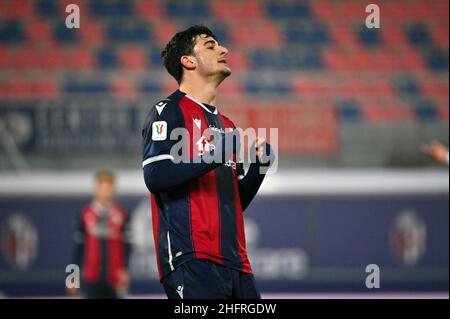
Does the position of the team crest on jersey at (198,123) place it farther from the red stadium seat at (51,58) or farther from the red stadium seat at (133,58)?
the red stadium seat at (133,58)

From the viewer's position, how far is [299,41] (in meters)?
12.7

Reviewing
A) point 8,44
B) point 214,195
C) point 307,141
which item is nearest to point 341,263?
point 307,141

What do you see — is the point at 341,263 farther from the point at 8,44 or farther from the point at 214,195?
the point at 214,195

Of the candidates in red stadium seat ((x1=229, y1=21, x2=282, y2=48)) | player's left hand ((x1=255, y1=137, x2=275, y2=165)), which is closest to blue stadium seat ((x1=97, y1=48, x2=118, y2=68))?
red stadium seat ((x1=229, y1=21, x2=282, y2=48))

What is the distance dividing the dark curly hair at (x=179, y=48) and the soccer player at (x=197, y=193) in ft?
0.09

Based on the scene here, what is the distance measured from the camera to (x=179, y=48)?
3.91m

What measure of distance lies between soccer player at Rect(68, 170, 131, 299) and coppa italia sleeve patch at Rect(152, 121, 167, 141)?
4943 mm

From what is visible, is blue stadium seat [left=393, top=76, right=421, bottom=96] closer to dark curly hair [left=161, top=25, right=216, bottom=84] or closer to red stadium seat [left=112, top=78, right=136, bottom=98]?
red stadium seat [left=112, top=78, right=136, bottom=98]

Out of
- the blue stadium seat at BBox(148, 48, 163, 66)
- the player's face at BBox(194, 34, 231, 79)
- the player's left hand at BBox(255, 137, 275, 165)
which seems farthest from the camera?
the blue stadium seat at BBox(148, 48, 163, 66)

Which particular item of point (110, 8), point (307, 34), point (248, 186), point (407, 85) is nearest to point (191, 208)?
point (248, 186)

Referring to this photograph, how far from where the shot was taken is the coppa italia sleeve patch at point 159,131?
359 cm

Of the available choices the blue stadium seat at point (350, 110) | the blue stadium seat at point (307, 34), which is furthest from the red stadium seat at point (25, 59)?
the blue stadium seat at point (350, 110)

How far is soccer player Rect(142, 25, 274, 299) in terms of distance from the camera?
11.5 ft

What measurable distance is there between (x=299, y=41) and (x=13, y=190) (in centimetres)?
484
